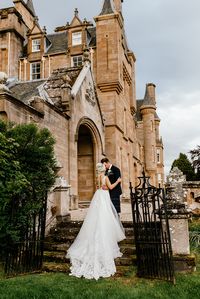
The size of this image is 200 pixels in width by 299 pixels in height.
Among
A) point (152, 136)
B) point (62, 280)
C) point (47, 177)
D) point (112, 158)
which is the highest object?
point (152, 136)

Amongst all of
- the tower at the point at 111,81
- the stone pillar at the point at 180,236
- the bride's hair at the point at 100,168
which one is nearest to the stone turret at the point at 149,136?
the tower at the point at 111,81

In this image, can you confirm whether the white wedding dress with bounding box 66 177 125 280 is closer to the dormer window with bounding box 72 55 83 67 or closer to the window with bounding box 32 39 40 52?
the dormer window with bounding box 72 55 83 67

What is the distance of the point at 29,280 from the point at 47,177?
2.39 metres

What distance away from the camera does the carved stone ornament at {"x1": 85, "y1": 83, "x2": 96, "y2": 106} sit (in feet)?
55.2

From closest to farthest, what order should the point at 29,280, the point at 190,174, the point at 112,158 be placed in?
the point at 29,280
the point at 112,158
the point at 190,174

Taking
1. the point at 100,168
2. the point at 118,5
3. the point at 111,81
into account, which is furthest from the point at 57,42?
the point at 100,168

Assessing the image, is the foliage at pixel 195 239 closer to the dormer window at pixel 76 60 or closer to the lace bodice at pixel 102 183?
the lace bodice at pixel 102 183

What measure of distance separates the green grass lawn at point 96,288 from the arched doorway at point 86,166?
1218cm

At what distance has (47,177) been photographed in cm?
745

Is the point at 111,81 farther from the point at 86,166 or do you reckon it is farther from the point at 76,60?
the point at 86,166

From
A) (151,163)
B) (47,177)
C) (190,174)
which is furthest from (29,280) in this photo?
(190,174)

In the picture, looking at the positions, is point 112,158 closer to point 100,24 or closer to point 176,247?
point 100,24

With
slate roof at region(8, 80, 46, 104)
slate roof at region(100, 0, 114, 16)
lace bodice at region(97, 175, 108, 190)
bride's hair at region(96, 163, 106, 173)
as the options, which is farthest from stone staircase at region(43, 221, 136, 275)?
slate roof at region(100, 0, 114, 16)

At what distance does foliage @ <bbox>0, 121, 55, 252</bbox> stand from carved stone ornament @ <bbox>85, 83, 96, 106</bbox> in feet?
31.7
